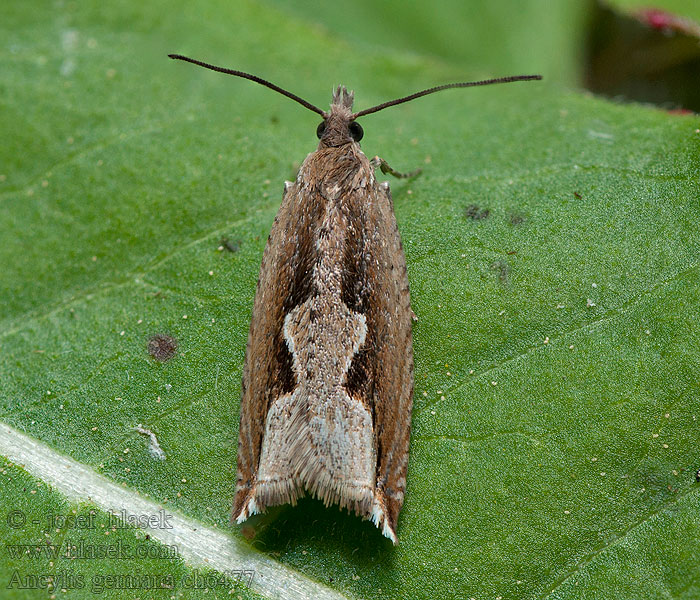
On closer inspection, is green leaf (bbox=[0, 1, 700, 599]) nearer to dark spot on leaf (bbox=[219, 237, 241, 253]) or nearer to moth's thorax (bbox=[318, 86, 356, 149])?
dark spot on leaf (bbox=[219, 237, 241, 253])

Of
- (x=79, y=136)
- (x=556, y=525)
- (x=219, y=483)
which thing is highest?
(x=79, y=136)

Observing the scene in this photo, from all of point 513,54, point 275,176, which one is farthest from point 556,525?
point 513,54

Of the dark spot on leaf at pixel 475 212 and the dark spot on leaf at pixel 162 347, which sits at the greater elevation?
the dark spot on leaf at pixel 475 212

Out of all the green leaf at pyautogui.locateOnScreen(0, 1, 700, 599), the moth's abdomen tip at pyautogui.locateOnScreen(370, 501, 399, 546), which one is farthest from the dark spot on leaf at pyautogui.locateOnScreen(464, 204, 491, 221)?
the moth's abdomen tip at pyautogui.locateOnScreen(370, 501, 399, 546)

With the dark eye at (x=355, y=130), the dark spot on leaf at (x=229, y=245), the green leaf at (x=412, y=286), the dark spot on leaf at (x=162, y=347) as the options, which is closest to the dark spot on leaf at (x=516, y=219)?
the green leaf at (x=412, y=286)

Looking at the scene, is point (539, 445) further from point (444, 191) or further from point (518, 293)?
point (444, 191)

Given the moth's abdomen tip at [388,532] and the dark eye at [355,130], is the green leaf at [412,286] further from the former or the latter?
the dark eye at [355,130]
